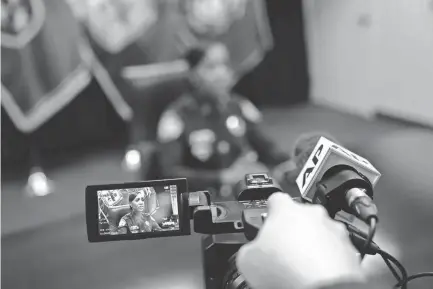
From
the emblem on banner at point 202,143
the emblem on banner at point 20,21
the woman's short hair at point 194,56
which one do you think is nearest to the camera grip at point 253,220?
the emblem on banner at point 202,143

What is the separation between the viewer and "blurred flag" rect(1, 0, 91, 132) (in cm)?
197

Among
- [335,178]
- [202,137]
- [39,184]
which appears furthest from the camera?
[39,184]

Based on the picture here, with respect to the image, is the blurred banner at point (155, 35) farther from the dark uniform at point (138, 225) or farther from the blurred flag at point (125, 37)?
the dark uniform at point (138, 225)

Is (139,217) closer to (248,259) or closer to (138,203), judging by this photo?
(138,203)

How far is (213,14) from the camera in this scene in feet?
6.47

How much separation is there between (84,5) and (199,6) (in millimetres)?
454

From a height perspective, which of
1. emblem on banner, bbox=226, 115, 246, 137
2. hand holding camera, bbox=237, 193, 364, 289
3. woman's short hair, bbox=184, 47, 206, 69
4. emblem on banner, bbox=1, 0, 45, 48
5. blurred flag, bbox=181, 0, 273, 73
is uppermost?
emblem on banner, bbox=1, 0, 45, 48

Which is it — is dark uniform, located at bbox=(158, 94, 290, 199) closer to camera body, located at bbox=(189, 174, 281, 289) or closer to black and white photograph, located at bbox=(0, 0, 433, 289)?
black and white photograph, located at bbox=(0, 0, 433, 289)

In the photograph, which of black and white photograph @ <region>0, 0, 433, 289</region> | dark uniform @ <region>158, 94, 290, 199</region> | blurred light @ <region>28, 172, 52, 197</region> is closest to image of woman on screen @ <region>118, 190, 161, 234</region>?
black and white photograph @ <region>0, 0, 433, 289</region>

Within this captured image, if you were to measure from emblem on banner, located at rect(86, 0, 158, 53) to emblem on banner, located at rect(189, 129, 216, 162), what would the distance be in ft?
1.50

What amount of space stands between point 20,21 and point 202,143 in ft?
2.90

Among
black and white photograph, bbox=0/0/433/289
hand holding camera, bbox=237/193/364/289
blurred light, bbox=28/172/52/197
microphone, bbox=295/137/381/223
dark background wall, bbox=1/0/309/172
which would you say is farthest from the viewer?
blurred light, bbox=28/172/52/197

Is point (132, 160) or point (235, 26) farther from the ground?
point (235, 26)

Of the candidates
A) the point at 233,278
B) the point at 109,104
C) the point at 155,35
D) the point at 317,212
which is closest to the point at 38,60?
the point at 109,104
